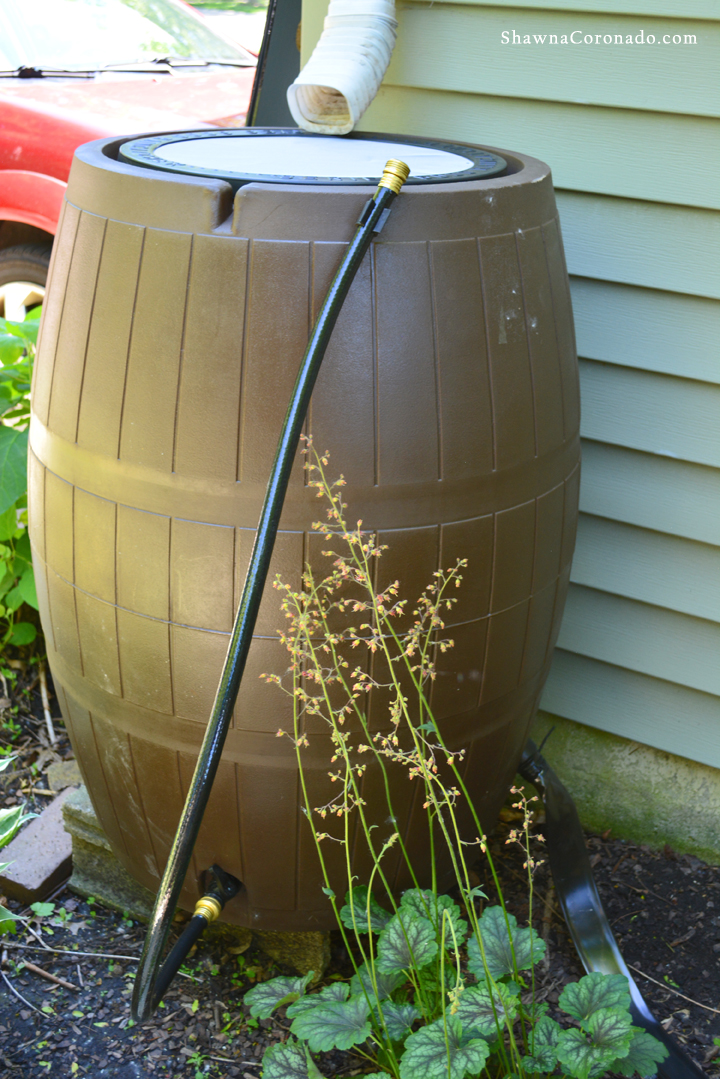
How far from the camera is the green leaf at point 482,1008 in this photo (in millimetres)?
1061

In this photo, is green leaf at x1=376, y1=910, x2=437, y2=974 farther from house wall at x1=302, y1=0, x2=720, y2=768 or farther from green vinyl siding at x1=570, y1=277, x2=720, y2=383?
green vinyl siding at x1=570, y1=277, x2=720, y2=383

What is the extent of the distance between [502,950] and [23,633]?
1.37 meters

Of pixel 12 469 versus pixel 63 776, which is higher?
pixel 12 469

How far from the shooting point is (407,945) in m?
1.12

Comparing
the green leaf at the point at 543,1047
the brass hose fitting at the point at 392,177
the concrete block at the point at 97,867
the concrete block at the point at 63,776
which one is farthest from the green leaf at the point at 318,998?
the brass hose fitting at the point at 392,177

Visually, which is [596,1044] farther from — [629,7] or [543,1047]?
[629,7]

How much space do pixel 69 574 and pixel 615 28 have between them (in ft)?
3.91

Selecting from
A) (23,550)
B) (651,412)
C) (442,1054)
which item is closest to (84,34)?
(23,550)

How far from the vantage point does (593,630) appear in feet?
5.90

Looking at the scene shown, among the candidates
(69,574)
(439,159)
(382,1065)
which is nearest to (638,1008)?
(382,1065)

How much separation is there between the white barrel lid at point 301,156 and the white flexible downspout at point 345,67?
0.15ft

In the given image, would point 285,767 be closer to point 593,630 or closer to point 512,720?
point 512,720

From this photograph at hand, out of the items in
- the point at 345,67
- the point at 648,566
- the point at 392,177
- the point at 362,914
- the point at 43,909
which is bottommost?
the point at 43,909

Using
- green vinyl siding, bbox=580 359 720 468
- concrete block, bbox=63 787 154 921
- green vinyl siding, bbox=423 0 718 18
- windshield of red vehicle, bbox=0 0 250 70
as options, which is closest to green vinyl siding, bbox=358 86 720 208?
green vinyl siding, bbox=423 0 718 18
